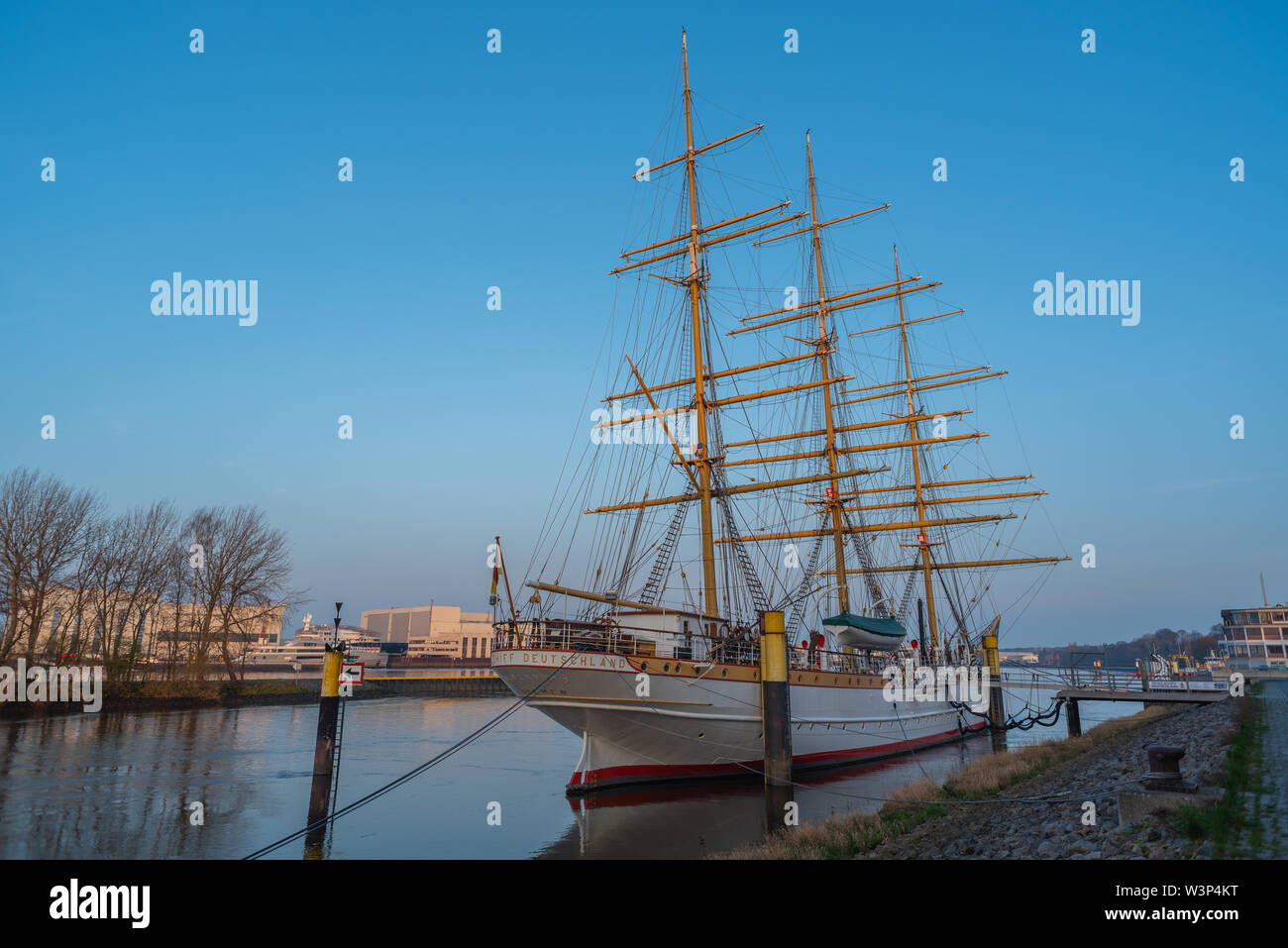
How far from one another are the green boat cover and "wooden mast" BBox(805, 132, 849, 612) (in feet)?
15.7

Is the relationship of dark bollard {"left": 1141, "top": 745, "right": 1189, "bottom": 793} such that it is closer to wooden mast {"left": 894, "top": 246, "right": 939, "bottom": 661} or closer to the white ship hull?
the white ship hull

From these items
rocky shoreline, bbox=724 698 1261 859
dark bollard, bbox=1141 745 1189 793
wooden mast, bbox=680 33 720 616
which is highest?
wooden mast, bbox=680 33 720 616

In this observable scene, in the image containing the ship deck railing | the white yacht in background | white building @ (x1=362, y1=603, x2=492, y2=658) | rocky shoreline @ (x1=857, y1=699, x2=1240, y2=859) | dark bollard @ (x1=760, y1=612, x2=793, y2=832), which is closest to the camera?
rocky shoreline @ (x1=857, y1=699, x2=1240, y2=859)

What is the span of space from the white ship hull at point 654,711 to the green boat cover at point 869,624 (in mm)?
4465

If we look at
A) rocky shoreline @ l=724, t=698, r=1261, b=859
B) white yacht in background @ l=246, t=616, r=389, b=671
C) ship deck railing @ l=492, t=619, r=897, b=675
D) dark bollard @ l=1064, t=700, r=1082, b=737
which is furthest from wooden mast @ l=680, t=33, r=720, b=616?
white yacht in background @ l=246, t=616, r=389, b=671

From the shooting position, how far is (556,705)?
71.4 ft

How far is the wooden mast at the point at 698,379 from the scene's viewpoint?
28.8 metres

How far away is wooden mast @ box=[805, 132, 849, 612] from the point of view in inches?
1574

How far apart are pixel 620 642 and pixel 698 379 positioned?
1214 cm

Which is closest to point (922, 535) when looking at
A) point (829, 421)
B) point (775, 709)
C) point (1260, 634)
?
point (829, 421)

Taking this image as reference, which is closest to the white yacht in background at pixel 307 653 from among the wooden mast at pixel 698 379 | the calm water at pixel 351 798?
the calm water at pixel 351 798

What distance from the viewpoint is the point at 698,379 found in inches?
1190

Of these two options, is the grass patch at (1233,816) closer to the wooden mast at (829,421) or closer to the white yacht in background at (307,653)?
the wooden mast at (829,421)

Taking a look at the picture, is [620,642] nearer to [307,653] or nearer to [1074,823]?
[1074,823]
